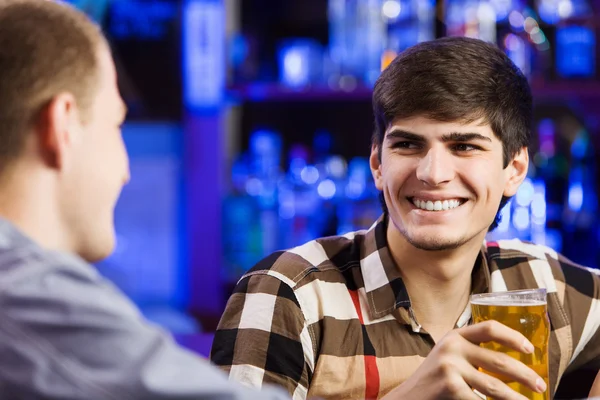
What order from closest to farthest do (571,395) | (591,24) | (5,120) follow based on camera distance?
1. (5,120)
2. (571,395)
3. (591,24)

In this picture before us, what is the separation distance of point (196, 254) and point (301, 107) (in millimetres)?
767

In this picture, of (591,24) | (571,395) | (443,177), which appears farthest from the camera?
(591,24)

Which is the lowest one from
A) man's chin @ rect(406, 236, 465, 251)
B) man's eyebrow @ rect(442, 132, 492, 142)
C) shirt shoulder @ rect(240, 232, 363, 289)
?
shirt shoulder @ rect(240, 232, 363, 289)

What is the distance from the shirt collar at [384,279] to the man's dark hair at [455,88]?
0.20m

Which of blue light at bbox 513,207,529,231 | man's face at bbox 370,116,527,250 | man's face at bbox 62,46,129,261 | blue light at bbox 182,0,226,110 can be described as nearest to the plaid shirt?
man's face at bbox 370,116,527,250

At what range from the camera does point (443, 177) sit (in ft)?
4.69

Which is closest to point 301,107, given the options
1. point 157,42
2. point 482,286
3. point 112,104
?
point 157,42

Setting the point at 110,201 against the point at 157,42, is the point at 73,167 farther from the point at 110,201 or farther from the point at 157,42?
the point at 157,42

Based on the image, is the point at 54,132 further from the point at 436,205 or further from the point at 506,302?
the point at 436,205

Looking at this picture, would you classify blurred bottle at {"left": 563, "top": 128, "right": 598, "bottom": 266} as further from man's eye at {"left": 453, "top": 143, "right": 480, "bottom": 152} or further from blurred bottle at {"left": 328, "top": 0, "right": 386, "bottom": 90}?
man's eye at {"left": 453, "top": 143, "right": 480, "bottom": 152}

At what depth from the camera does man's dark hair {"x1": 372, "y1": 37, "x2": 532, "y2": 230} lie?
146 cm

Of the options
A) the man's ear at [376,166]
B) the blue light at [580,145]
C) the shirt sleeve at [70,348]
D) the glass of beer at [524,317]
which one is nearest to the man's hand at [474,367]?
the glass of beer at [524,317]

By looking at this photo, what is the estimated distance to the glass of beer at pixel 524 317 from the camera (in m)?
1.10

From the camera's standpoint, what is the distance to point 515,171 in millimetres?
1651
